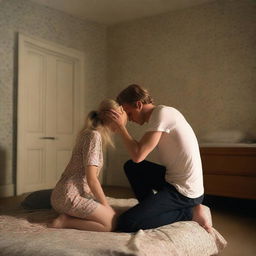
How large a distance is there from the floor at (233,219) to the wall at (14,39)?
475mm

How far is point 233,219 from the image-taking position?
2.88 metres

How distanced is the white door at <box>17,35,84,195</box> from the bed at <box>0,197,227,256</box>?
2.07 m

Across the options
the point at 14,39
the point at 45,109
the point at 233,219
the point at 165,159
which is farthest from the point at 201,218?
the point at 14,39

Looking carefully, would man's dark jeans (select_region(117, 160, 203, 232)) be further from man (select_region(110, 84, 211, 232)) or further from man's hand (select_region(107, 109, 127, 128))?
man's hand (select_region(107, 109, 127, 128))

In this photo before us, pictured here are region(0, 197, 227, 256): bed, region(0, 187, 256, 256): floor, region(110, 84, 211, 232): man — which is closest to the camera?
region(0, 197, 227, 256): bed

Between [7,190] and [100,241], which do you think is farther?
[7,190]

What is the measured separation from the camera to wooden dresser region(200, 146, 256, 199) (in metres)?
2.93

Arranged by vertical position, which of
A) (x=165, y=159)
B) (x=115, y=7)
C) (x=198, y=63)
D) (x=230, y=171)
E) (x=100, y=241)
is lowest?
(x=100, y=241)

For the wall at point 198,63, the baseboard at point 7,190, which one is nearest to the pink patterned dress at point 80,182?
the baseboard at point 7,190

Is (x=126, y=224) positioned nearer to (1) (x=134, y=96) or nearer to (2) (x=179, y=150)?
(2) (x=179, y=150)

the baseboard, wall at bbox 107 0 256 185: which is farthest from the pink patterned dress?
wall at bbox 107 0 256 185

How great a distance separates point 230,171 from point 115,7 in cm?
254

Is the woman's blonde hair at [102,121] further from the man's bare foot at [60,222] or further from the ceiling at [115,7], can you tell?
the ceiling at [115,7]

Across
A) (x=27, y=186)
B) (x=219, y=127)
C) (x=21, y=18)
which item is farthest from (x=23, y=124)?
(x=219, y=127)
